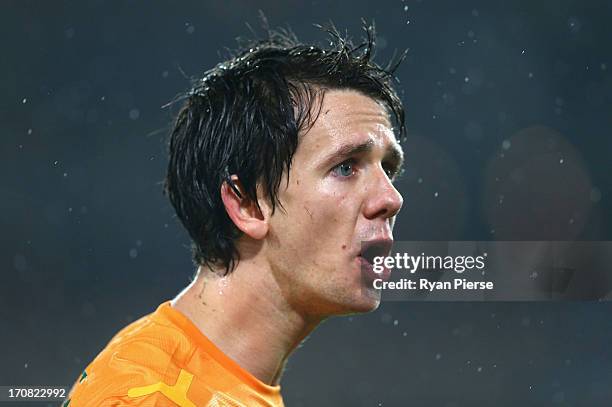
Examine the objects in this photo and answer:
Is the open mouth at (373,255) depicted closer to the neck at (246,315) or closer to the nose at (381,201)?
the nose at (381,201)

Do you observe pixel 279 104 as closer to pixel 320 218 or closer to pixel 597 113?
pixel 320 218

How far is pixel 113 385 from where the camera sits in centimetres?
236

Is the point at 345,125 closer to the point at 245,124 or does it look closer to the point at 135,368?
the point at 245,124

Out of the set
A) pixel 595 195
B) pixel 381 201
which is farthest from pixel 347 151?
pixel 595 195

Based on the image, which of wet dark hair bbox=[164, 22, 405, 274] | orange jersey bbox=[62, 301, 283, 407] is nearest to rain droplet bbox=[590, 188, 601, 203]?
wet dark hair bbox=[164, 22, 405, 274]

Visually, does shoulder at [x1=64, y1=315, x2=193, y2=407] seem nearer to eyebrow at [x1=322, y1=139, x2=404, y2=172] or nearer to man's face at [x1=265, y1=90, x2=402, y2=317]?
man's face at [x1=265, y1=90, x2=402, y2=317]

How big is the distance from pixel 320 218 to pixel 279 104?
397 mm

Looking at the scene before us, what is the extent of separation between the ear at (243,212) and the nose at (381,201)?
1.03 feet

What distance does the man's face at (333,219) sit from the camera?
2656 mm

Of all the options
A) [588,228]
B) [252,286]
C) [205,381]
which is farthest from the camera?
[588,228]

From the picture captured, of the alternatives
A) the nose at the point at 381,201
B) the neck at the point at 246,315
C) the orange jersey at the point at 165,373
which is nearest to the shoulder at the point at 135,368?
the orange jersey at the point at 165,373

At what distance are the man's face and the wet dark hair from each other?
0.08 metres

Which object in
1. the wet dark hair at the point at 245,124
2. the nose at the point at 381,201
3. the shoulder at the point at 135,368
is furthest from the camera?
the wet dark hair at the point at 245,124

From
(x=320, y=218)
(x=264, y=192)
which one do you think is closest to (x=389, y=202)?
(x=320, y=218)
